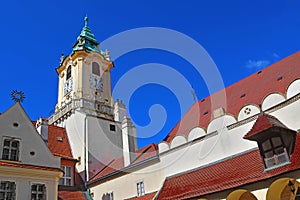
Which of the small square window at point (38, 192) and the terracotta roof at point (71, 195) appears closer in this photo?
the small square window at point (38, 192)

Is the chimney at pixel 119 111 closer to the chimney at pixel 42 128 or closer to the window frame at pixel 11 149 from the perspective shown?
the chimney at pixel 42 128

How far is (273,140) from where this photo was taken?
13.6 m

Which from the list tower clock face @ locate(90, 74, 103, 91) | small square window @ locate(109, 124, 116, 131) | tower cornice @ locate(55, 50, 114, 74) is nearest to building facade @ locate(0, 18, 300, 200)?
small square window @ locate(109, 124, 116, 131)

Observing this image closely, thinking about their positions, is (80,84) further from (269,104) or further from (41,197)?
(269,104)

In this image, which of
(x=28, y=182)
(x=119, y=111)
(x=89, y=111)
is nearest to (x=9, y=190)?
(x=28, y=182)

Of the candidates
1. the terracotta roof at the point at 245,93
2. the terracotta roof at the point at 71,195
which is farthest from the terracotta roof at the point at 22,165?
the terracotta roof at the point at 245,93

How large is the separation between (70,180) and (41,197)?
21.5 feet

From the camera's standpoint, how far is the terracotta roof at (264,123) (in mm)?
13594

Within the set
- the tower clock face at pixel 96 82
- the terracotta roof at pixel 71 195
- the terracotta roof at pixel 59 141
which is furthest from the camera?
the tower clock face at pixel 96 82

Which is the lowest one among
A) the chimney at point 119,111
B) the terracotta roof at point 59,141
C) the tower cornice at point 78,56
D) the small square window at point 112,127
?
the terracotta roof at point 59,141

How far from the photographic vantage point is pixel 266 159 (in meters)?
13.4

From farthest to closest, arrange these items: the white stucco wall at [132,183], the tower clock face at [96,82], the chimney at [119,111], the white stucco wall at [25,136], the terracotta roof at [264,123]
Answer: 1. the tower clock face at [96,82]
2. the chimney at [119,111]
3. the white stucco wall at [132,183]
4. the white stucco wall at [25,136]
5. the terracotta roof at [264,123]

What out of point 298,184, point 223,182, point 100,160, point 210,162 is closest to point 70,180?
point 100,160

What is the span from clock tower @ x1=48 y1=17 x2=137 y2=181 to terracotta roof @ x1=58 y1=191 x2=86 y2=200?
2.99 m
